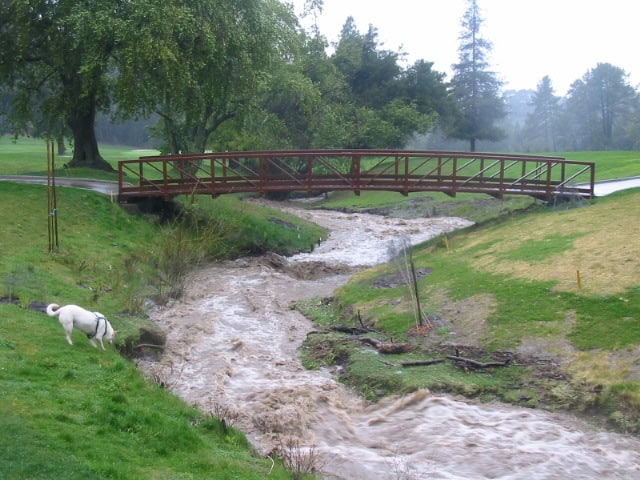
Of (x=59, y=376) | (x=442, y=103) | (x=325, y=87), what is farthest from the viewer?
(x=442, y=103)

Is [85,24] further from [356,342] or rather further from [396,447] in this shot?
[396,447]

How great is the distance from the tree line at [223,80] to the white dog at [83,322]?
1110cm

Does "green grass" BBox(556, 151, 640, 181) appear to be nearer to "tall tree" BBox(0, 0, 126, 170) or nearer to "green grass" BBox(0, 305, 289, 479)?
"tall tree" BBox(0, 0, 126, 170)

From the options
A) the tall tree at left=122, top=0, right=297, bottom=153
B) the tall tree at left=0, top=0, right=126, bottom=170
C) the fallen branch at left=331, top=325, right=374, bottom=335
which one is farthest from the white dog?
the tall tree at left=0, top=0, right=126, bottom=170

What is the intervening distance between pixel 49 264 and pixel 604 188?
967 inches

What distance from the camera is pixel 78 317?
12820 millimetres

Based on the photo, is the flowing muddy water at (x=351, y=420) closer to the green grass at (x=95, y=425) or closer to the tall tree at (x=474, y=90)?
the green grass at (x=95, y=425)

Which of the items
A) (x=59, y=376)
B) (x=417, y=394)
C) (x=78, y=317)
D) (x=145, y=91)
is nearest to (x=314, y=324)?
(x=417, y=394)

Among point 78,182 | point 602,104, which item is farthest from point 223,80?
point 602,104

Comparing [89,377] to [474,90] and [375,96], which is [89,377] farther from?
[474,90]

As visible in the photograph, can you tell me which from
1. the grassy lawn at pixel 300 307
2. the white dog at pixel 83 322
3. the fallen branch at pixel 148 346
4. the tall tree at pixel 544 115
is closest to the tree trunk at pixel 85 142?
the grassy lawn at pixel 300 307

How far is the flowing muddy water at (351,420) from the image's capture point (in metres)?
10.5

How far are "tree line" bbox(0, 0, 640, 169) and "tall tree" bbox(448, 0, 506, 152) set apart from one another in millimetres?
109

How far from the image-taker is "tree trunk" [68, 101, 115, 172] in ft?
115
